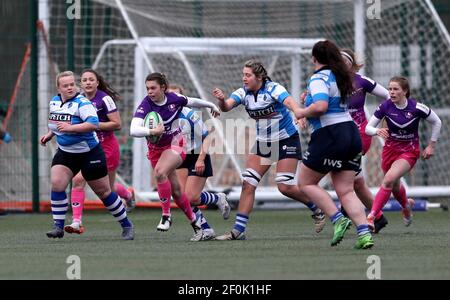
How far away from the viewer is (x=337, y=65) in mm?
9977

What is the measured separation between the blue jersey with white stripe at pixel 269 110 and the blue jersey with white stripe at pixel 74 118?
4.43 ft

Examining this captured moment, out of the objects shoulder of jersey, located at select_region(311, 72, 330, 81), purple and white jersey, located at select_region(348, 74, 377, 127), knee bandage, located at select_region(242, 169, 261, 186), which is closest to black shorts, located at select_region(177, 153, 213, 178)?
knee bandage, located at select_region(242, 169, 261, 186)

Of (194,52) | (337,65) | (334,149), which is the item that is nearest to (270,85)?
(337,65)

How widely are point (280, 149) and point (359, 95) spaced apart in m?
1.65

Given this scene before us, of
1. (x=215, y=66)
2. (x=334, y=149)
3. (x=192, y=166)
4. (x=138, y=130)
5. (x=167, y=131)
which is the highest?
(x=334, y=149)

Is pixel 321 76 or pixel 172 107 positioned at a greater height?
pixel 321 76

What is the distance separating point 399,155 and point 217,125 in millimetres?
6261

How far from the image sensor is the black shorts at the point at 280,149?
11578 millimetres

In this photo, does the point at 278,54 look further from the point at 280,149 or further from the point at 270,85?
the point at 270,85

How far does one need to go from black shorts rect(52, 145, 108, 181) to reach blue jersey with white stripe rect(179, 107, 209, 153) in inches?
48.5

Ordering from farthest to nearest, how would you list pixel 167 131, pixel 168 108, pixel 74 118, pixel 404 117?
pixel 404 117 → pixel 167 131 → pixel 168 108 → pixel 74 118

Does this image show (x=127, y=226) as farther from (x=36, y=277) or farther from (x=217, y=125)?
(x=217, y=125)

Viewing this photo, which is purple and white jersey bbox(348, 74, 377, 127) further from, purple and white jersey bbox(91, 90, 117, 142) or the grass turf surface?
purple and white jersey bbox(91, 90, 117, 142)
